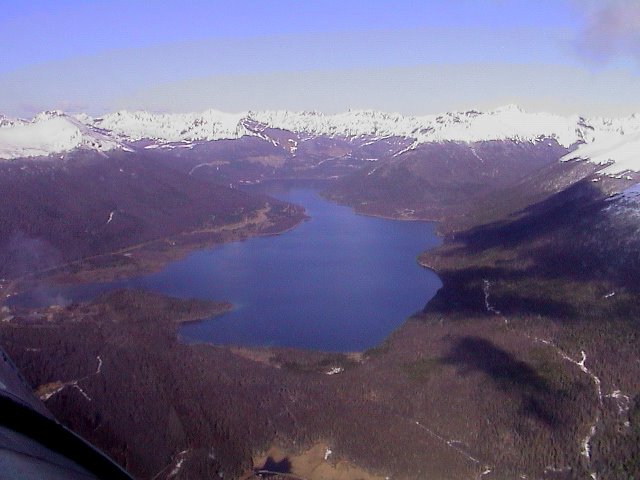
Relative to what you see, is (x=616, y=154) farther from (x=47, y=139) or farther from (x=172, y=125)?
(x=172, y=125)

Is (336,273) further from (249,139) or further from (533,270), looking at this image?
(249,139)

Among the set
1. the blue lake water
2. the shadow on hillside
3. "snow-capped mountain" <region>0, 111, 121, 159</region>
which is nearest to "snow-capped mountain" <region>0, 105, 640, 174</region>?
"snow-capped mountain" <region>0, 111, 121, 159</region>

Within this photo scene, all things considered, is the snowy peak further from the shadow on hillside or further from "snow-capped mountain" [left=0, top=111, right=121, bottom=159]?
the shadow on hillside

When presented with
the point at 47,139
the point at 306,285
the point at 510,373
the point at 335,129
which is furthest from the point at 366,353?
the point at 335,129

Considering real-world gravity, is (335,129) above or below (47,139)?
below

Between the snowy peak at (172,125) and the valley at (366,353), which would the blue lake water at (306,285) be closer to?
the valley at (366,353)

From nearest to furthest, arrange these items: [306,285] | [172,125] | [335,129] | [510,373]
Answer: [510,373] < [306,285] < [172,125] < [335,129]

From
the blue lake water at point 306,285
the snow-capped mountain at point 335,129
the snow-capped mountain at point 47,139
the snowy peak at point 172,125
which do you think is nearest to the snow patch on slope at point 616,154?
the snow-capped mountain at point 335,129

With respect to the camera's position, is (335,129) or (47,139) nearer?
(47,139)
